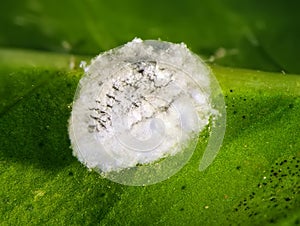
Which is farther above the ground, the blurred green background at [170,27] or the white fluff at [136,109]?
the blurred green background at [170,27]

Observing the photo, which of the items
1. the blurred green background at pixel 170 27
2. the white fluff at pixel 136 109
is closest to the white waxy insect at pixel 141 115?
the white fluff at pixel 136 109

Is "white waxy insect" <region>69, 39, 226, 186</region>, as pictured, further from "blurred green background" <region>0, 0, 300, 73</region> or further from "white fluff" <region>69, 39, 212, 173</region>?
"blurred green background" <region>0, 0, 300, 73</region>

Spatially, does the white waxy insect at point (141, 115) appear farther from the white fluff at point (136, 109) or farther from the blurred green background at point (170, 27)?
the blurred green background at point (170, 27)

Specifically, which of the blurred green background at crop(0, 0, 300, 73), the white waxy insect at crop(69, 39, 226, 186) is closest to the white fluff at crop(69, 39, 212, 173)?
the white waxy insect at crop(69, 39, 226, 186)

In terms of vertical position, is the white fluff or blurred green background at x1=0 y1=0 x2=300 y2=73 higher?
blurred green background at x1=0 y1=0 x2=300 y2=73

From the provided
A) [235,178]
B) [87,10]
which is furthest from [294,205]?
[87,10]

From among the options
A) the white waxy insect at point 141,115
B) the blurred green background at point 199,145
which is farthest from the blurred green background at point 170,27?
the white waxy insect at point 141,115

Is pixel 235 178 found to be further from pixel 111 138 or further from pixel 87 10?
pixel 87 10
